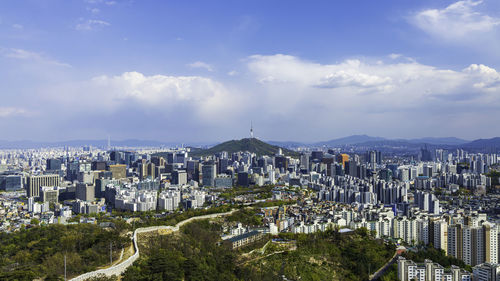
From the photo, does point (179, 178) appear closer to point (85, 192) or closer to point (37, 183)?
point (85, 192)

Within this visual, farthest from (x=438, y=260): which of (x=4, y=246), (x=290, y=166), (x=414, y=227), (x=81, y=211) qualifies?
(x=290, y=166)

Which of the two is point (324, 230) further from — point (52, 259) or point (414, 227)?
Result: point (52, 259)

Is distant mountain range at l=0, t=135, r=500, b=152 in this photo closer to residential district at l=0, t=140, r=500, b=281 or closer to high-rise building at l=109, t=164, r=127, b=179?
residential district at l=0, t=140, r=500, b=281

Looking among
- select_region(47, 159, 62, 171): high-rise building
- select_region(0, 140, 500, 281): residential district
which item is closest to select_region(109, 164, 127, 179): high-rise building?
select_region(0, 140, 500, 281): residential district

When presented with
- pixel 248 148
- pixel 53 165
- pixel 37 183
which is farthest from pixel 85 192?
pixel 248 148

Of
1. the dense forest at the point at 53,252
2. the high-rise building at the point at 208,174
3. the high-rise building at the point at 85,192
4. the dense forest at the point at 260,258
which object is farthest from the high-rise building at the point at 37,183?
the dense forest at the point at 260,258

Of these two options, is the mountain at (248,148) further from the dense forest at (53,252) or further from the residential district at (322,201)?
the dense forest at (53,252)
